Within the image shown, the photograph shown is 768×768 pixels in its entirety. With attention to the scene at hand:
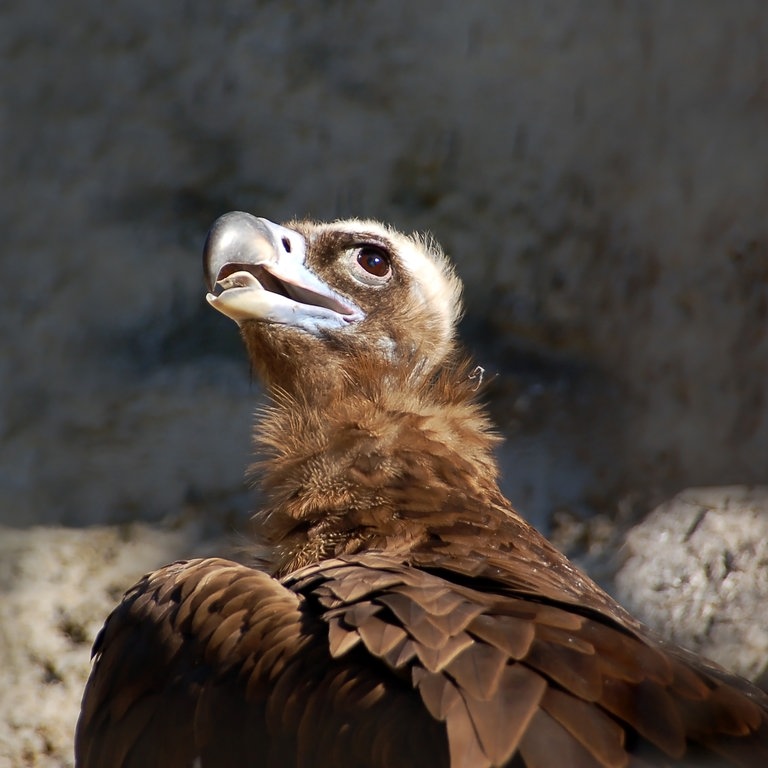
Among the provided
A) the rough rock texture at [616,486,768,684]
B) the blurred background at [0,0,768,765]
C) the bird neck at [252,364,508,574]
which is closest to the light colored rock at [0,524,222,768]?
the blurred background at [0,0,768,765]

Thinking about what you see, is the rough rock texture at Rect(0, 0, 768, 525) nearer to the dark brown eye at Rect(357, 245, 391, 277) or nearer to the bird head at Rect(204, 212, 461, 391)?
the bird head at Rect(204, 212, 461, 391)

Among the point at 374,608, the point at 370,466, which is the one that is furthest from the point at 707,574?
the point at 374,608

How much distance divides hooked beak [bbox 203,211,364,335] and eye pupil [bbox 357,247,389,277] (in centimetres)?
12

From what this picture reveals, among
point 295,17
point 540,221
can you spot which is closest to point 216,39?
point 295,17

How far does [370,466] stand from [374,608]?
0.73 m

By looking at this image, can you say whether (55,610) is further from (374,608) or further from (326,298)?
(374,608)

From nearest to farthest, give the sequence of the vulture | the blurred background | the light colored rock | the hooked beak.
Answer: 1. the vulture
2. the hooked beak
3. the light colored rock
4. the blurred background

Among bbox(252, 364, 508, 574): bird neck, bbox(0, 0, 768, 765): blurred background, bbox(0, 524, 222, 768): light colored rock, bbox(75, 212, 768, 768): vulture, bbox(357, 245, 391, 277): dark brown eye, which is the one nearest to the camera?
bbox(75, 212, 768, 768): vulture

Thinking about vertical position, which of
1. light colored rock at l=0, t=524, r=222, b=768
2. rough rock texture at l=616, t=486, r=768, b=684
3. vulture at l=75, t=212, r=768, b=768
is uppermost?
vulture at l=75, t=212, r=768, b=768

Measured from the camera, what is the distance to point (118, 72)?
547cm

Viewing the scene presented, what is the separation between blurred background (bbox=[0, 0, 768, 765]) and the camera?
462cm

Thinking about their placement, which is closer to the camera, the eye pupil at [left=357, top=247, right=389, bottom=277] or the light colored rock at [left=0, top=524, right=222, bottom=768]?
the eye pupil at [left=357, top=247, right=389, bottom=277]

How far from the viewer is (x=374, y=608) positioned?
6.98 ft

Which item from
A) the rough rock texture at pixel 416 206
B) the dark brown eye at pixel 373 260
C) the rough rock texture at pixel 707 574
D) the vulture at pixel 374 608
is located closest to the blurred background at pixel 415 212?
the rough rock texture at pixel 416 206
